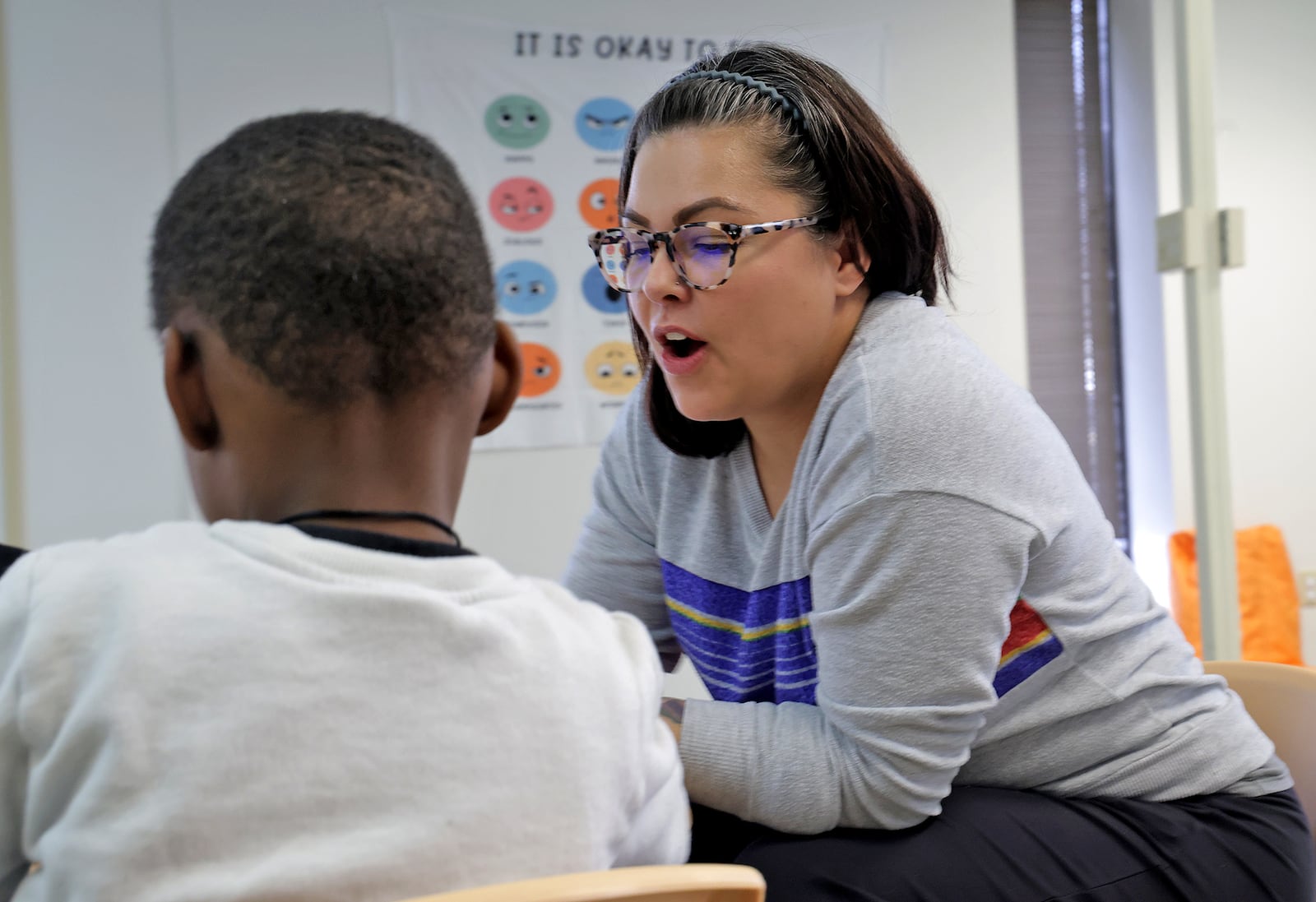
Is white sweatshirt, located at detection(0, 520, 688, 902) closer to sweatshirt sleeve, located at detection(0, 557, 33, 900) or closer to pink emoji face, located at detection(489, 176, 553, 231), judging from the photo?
sweatshirt sleeve, located at detection(0, 557, 33, 900)

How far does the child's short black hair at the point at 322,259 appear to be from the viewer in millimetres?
655

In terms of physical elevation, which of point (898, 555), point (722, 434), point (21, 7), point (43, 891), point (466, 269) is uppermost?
point (21, 7)

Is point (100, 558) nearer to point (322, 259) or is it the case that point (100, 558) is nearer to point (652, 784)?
point (322, 259)

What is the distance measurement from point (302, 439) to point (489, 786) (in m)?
0.24

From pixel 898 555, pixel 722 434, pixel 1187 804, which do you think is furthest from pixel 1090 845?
pixel 722 434

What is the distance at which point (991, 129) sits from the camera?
3426mm

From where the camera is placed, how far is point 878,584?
0.95 meters

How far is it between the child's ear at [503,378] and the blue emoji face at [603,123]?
2.52 metres

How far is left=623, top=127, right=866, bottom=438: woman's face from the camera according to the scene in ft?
3.65

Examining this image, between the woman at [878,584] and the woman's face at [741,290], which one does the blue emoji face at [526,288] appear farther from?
the woman's face at [741,290]

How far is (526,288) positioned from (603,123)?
53cm

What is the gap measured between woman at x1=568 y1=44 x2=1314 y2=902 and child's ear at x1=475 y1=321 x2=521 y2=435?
349mm

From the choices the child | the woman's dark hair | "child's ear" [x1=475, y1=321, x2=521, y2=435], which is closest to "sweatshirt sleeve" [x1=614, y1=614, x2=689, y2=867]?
the child

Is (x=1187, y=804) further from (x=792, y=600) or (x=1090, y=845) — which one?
(x=792, y=600)
